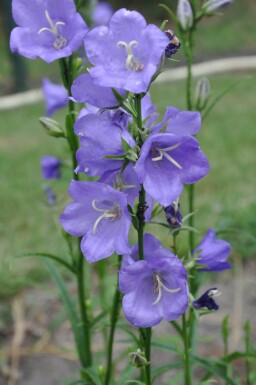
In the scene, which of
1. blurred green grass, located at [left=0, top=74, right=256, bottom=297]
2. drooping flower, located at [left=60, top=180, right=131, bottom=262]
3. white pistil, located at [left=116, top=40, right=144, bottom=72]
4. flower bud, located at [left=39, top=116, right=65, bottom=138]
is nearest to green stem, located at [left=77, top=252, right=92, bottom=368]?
blurred green grass, located at [left=0, top=74, right=256, bottom=297]

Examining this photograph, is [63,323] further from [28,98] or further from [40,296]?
[28,98]

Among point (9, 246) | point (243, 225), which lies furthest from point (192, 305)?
point (9, 246)

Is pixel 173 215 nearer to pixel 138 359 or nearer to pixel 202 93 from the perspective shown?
pixel 138 359

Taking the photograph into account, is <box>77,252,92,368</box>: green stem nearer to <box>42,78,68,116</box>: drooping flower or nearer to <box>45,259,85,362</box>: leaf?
<box>45,259,85,362</box>: leaf

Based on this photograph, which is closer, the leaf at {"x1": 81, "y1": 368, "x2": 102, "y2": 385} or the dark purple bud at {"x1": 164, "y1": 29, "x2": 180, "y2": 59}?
the dark purple bud at {"x1": 164, "y1": 29, "x2": 180, "y2": 59}

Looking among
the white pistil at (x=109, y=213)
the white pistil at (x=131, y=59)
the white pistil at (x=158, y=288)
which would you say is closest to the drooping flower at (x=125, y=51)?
the white pistil at (x=131, y=59)

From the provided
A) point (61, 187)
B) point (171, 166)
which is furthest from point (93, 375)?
point (61, 187)
